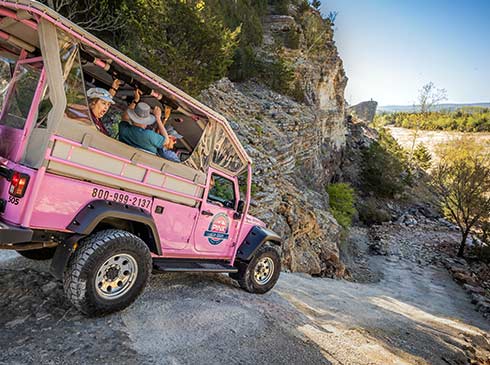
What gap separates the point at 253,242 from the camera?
529 centimetres

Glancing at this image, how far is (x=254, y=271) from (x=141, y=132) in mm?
3069

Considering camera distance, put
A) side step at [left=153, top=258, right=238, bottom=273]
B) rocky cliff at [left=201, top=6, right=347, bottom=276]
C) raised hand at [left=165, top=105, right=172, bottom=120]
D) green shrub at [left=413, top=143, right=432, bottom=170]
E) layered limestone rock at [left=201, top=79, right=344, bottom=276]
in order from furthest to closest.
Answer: green shrub at [left=413, top=143, right=432, bottom=170], rocky cliff at [left=201, top=6, right=347, bottom=276], layered limestone rock at [left=201, top=79, right=344, bottom=276], raised hand at [left=165, top=105, right=172, bottom=120], side step at [left=153, top=258, right=238, bottom=273]

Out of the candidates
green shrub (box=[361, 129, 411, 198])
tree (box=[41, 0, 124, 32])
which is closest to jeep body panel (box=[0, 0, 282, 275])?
tree (box=[41, 0, 124, 32])

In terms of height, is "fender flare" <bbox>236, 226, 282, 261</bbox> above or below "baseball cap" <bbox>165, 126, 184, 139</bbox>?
below

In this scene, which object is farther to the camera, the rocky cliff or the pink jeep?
the rocky cliff

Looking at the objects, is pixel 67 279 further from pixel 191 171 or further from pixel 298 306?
pixel 298 306


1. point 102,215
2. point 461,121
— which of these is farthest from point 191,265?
point 461,121

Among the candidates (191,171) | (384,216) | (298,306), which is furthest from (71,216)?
(384,216)

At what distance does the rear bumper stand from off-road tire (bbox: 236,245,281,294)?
327 centimetres

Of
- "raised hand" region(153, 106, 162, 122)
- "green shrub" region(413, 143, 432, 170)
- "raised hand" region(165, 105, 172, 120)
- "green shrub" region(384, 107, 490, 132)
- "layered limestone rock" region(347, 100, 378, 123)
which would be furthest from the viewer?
"layered limestone rock" region(347, 100, 378, 123)

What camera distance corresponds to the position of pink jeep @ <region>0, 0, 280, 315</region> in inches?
110

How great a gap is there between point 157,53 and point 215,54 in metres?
2.23

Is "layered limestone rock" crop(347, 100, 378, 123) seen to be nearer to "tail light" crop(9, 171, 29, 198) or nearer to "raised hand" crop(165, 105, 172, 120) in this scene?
"raised hand" crop(165, 105, 172, 120)

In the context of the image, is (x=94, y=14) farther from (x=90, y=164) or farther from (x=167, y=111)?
(x=90, y=164)
